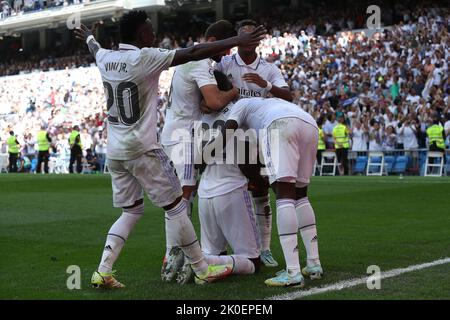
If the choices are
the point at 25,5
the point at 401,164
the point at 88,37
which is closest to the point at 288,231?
the point at 88,37

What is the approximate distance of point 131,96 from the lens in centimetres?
609

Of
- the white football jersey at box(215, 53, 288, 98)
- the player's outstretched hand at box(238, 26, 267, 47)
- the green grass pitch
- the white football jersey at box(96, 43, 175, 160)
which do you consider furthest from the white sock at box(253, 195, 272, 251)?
the player's outstretched hand at box(238, 26, 267, 47)

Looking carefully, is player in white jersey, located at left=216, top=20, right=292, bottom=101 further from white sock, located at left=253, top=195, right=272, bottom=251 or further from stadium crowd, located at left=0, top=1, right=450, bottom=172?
stadium crowd, located at left=0, top=1, right=450, bottom=172

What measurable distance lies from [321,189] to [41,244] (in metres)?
9.25

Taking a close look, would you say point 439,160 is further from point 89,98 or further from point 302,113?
point 89,98

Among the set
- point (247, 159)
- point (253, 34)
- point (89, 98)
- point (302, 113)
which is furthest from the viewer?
point (89, 98)

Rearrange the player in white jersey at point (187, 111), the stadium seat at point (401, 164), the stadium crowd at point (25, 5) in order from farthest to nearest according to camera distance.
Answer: the stadium crowd at point (25, 5) → the stadium seat at point (401, 164) → the player in white jersey at point (187, 111)

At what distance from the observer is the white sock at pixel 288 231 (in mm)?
6117

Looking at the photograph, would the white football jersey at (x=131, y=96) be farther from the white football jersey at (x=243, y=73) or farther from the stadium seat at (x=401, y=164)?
the stadium seat at (x=401, y=164)

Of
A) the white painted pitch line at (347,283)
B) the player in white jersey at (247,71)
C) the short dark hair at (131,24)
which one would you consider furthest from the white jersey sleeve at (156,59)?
the white painted pitch line at (347,283)

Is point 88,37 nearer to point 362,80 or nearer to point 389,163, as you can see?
point 389,163

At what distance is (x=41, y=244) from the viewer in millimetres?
9148

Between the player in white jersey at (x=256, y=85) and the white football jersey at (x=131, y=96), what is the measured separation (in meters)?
1.65
